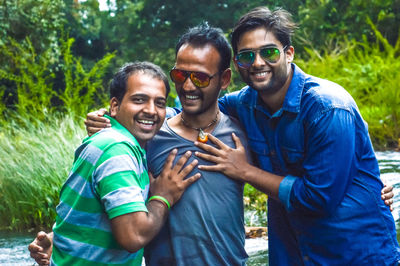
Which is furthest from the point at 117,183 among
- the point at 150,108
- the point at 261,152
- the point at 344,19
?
the point at 344,19

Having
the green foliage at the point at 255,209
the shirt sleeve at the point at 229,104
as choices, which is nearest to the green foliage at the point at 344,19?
the green foliage at the point at 255,209

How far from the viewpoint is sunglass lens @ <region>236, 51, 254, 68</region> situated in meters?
2.82

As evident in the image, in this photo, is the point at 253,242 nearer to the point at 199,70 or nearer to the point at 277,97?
the point at 277,97

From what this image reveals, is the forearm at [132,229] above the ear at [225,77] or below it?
below

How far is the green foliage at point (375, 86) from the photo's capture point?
7.93 m

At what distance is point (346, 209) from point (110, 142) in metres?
1.24

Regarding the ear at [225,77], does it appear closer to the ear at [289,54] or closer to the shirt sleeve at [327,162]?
the ear at [289,54]

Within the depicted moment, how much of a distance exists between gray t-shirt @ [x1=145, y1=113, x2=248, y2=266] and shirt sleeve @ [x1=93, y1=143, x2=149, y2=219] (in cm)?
49

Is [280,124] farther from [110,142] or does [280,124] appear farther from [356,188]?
[110,142]

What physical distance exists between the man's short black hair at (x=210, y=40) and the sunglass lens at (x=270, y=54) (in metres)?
0.25

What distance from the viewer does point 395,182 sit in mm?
5430

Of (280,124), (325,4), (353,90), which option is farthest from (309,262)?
(325,4)

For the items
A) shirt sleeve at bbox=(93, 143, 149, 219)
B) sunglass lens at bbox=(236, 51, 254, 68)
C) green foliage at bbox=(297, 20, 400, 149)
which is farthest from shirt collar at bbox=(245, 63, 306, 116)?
green foliage at bbox=(297, 20, 400, 149)

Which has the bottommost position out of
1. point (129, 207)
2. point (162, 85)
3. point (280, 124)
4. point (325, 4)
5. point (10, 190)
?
point (10, 190)
